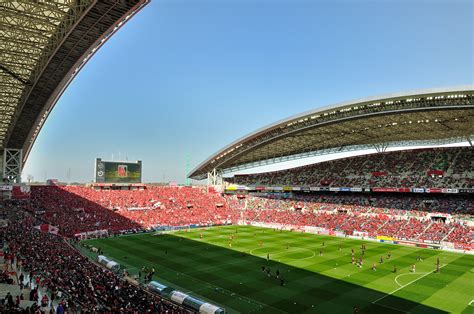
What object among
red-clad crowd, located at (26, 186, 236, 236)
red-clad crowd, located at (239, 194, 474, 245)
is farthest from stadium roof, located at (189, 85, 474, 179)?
red-clad crowd, located at (239, 194, 474, 245)

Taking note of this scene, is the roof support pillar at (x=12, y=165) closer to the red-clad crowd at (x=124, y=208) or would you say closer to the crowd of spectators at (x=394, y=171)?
the red-clad crowd at (x=124, y=208)

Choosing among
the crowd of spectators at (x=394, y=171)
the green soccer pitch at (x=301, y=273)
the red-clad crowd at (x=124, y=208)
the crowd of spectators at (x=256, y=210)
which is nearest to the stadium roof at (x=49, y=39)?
the green soccer pitch at (x=301, y=273)

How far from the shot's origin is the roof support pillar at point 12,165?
172 feet

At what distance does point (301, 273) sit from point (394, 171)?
39.1 meters

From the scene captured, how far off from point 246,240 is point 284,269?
54.0 ft

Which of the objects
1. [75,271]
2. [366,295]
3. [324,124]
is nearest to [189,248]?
[75,271]

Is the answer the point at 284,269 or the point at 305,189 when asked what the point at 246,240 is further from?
the point at 305,189

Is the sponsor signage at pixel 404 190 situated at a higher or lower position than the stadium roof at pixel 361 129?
lower

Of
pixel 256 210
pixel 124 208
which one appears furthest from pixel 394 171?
pixel 124 208

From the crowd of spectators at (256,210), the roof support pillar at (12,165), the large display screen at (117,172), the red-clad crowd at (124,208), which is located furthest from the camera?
the large display screen at (117,172)

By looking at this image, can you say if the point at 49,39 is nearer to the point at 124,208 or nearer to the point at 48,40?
the point at 48,40

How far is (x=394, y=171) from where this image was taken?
6269 cm

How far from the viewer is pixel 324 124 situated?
176 ft

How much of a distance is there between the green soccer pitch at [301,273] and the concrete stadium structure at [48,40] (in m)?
18.4
